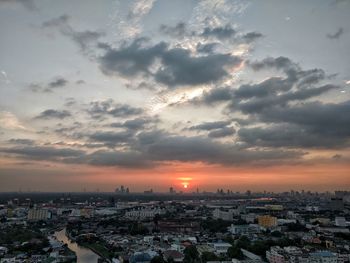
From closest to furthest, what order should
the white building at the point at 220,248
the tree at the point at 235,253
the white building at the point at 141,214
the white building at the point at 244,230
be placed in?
the tree at the point at 235,253
the white building at the point at 220,248
the white building at the point at 244,230
the white building at the point at 141,214

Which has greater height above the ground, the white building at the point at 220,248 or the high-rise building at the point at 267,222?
the high-rise building at the point at 267,222

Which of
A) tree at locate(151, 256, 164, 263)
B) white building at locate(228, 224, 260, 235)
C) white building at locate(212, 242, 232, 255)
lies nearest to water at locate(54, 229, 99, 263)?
tree at locate(151, 256, 164, 263)

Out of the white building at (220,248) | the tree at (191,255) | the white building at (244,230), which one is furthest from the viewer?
the white building at (244,230)

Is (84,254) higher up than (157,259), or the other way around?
(157,259)

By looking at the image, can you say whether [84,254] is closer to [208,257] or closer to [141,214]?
[208,257]

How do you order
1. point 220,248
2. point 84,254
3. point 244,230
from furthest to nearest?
point 244,230
point 84,254
point 220,248

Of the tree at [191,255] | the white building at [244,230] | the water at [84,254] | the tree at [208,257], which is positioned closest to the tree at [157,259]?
the tree at [191,255]

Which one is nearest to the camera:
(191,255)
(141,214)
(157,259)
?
(157,259)

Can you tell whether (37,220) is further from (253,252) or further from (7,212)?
(253,252)

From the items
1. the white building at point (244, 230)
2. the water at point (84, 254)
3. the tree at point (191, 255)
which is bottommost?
the water at point (84, 254)

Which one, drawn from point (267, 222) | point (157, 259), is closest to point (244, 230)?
point (267, 222)

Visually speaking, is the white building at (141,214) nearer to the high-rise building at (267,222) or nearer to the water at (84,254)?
the high-rise building at (267,222)
